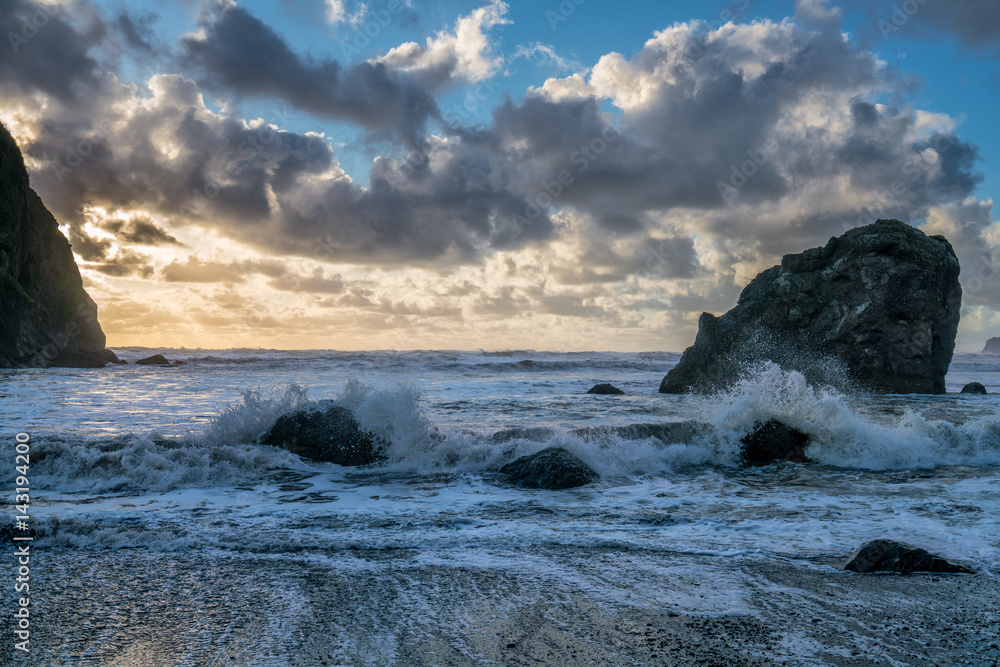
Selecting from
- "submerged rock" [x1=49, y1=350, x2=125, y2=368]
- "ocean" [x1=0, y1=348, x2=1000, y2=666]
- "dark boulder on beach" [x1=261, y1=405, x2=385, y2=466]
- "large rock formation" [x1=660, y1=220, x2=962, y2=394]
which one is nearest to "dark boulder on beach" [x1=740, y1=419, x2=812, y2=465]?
"ocean" [x1=0, y1=348, x2=1000, y2=666]

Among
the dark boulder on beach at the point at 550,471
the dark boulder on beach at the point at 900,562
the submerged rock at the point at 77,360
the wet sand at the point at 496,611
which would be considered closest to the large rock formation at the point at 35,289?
the submerged rock at the point at 77,360

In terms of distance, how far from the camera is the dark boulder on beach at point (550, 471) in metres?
6.16

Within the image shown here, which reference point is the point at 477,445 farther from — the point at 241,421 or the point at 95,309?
the point at 95,309

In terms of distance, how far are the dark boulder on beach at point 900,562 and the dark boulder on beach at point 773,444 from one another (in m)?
4.41

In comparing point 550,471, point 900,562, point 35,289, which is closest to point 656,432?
point 550,471

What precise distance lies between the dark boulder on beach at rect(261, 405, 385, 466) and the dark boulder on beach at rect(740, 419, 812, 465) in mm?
5313

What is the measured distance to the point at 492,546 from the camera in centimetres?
398

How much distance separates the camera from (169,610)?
2.86 meters

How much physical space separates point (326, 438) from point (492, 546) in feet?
14.2

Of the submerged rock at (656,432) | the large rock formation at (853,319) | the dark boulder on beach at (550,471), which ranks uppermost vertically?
the large rock formation at (853,319)

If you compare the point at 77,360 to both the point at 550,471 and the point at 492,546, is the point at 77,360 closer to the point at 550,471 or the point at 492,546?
the point at 550,471

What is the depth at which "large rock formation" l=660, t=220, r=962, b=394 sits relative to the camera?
16469 millimetres

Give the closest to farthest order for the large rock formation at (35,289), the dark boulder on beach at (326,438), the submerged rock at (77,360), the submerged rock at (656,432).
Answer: the dark boulder on beach at (326,438), the submerged rock at (656,432), the large rock formation at (35,289), the submerged rock at (77,360)

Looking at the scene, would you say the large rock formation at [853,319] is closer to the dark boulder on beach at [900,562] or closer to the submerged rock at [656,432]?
the submerged rock at [656,432]
